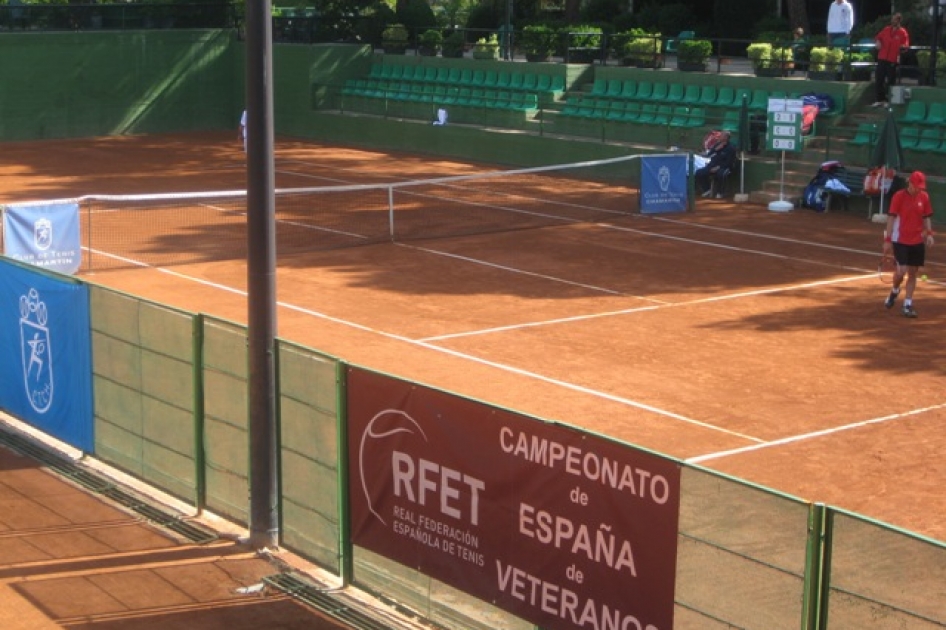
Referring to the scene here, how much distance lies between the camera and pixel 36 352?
48.8 feet

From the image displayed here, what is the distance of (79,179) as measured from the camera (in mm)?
37656

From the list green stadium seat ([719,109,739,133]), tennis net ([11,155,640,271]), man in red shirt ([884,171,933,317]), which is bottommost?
tennis net ([11,155,640,271])

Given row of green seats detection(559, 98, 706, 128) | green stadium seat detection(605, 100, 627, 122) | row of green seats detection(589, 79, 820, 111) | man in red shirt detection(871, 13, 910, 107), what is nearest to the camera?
man in red shirt detection(871, 13, 910, 107)

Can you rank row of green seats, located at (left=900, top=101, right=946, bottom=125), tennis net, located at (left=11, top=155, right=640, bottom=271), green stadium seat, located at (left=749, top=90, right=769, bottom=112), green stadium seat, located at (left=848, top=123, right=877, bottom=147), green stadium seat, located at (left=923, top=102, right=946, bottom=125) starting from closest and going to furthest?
1. tennis net, located at (left=11, top=155, right=640, bottom=271)
2. green stadium seat, located at (left=923, top=102, right=946, bottom=125)
3. row of green seats, located at (left=900, top=101, right=946, bottom=125)
4. green stadium seat, located at (left=848, top=123, right=877, bottom=147)
5. green stadium seat, located at (left=749, top=90, right=769, bottom=112)

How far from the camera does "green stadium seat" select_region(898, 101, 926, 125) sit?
108 feet

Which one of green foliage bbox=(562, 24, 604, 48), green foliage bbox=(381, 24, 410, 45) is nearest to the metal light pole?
green foliage bbox=(562, 24, 604, 48)

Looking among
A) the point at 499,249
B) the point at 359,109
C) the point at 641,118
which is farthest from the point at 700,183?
the point at 359,109

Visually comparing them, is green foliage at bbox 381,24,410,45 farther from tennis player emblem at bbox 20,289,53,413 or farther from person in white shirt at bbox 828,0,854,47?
tennis player emblem at bbox 20,289,53,413

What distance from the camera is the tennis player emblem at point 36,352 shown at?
14.6m

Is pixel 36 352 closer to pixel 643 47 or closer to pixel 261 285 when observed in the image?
→ pixel 261 285

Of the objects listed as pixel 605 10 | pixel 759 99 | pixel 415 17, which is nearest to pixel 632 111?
pixel 759 99

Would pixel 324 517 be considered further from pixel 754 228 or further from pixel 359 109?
pixel 359 109

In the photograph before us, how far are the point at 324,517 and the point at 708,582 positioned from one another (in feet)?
13.0

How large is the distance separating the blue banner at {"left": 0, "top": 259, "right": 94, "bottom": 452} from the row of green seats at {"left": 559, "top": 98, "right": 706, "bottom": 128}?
940 inches
